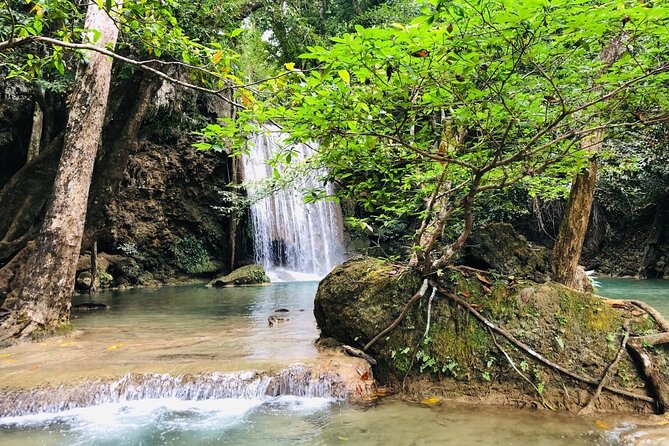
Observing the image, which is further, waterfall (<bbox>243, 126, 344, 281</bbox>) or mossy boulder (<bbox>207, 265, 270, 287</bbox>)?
waterfall (<bbox>243, 126, 344, 281</bbox>)

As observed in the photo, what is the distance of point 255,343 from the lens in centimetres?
627

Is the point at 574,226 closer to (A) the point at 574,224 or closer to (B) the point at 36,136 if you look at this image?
(A) the point at 574,224

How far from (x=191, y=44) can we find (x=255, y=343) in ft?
12.6

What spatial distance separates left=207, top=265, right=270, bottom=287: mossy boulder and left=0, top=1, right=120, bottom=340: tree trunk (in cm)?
952

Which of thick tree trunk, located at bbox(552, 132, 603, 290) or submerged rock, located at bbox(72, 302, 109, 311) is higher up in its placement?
thick tree trunk, located at bbox(552, 132, 603, 290)

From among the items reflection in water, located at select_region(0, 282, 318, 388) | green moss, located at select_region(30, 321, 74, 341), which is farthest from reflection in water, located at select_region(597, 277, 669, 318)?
green moss, located at select_region(30, 321, 74, 341)

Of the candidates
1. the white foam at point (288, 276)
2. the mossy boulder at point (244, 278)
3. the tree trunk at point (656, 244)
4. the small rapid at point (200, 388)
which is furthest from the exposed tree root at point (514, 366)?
the tree trunk at point (656, 244)

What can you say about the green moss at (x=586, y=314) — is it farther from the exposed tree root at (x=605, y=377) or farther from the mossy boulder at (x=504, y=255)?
the mossy boulder at (x=504, y=255)

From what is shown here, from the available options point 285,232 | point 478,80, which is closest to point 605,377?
point 478,80

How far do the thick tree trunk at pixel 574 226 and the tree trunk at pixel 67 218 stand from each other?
6.13m

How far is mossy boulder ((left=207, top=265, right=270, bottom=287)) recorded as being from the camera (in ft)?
53.8

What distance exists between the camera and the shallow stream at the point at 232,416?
12.2ft

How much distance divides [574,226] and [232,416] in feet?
13.7

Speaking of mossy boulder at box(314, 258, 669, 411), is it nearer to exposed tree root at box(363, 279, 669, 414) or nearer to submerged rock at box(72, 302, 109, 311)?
exposed tree root at box(363, 279, 669, 414)
